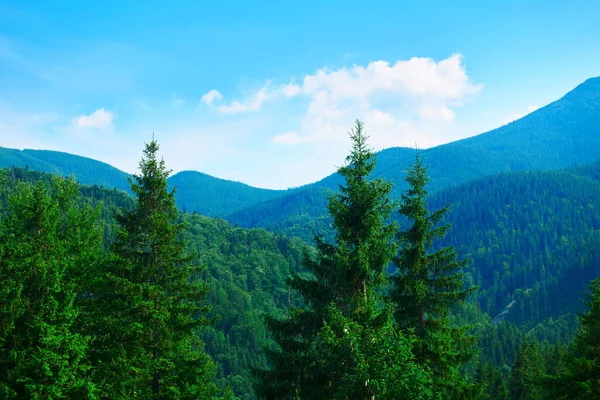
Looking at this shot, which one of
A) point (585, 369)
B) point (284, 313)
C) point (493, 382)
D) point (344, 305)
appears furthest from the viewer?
point (493, 382)

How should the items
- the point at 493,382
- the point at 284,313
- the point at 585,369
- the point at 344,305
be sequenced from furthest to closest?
the point at 493,382, the point at 585,369, the point at 284,313, the point at 344,305

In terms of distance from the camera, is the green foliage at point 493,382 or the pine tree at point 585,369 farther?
the green foliage at point 493,382

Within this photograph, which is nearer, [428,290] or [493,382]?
[428,290]

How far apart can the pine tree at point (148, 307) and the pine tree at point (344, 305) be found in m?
4.57

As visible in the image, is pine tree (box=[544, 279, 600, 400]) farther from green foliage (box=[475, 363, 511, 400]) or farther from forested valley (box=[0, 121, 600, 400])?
green foliage (box=[475, 363, 511, 400])

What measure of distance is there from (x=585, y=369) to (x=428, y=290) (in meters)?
7.49

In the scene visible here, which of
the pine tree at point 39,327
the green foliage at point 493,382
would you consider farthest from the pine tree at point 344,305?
the green foliage at point 493,382

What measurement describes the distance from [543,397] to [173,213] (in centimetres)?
1929

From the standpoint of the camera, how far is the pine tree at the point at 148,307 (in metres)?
19.2

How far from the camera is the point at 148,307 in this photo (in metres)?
19.2

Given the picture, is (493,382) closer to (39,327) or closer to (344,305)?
(344,305)

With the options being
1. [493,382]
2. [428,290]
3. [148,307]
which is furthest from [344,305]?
[493,382]

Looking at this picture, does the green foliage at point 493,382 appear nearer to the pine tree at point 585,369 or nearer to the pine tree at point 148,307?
the pine tree at point 585,369

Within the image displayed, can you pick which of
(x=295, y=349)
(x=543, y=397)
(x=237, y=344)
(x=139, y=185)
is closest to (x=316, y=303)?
(x=295, y=349)
